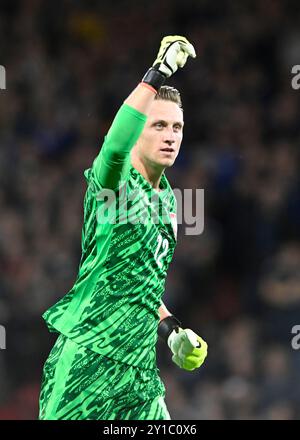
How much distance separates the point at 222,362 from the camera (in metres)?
8.16

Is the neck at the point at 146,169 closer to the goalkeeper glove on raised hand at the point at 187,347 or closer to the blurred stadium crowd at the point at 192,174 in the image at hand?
the goalkeeper glove on raised hand at the point at 187,347

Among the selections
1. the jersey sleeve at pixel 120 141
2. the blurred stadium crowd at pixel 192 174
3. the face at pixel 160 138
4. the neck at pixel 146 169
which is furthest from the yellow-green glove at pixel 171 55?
the blurred stadium crowd at pixel 192 174

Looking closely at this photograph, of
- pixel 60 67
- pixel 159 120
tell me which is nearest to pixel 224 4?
pixel 60 67

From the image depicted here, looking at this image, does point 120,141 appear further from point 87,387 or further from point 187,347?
point 187,347

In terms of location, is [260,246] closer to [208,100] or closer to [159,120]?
[208,100]

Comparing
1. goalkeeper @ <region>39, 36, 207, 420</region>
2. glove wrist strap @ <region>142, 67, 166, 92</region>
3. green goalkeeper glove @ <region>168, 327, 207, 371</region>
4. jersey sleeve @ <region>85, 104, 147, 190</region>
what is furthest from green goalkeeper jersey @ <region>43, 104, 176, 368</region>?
glove wrist strap @ <region>142, 67, 166, 92</region>

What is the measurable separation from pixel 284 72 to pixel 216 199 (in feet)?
6.33

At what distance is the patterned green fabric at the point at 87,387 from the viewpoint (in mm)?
4348

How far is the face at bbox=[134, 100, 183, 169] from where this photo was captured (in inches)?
183

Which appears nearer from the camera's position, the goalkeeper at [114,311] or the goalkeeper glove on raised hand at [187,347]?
the goalkeeper at [114,311]

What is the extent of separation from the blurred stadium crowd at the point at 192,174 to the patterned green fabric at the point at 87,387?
135 inches

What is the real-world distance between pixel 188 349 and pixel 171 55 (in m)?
1.45

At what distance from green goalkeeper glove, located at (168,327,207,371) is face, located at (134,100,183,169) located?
845 millimetres

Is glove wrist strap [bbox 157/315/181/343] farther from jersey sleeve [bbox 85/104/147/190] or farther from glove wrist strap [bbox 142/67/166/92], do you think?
glove wrist strap [bbox 142/67/166/92]
